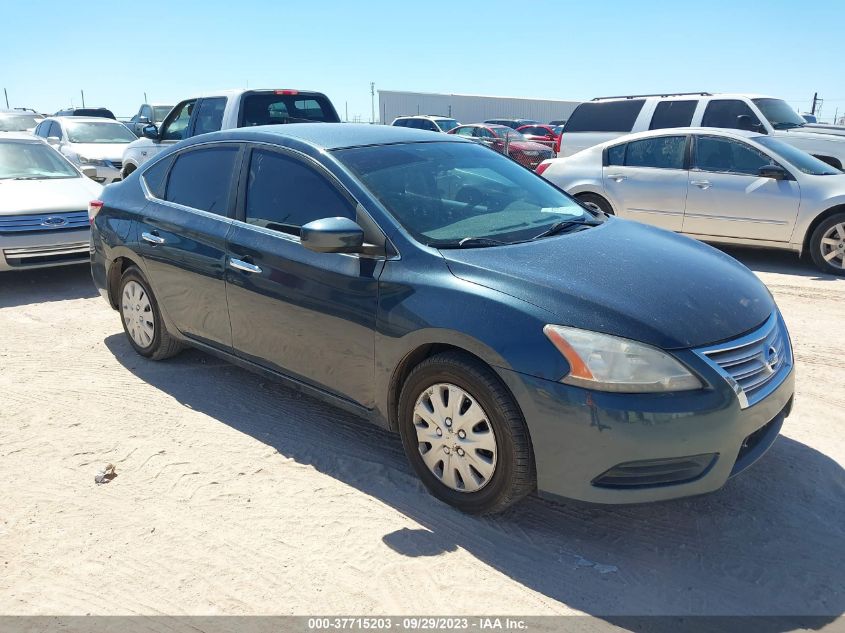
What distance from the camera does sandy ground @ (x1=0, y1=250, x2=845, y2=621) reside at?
2691 mm

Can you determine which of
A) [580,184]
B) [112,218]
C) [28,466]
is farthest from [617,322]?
[580,184]

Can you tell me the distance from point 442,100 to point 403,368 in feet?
144

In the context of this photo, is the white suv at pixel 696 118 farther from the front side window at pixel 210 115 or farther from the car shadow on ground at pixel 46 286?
the car shadow on ground at pixel 46 286

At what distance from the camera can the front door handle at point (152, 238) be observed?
4651 mm

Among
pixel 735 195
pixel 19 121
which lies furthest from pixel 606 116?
pixel 19 121

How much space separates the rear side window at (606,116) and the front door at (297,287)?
8.08 m

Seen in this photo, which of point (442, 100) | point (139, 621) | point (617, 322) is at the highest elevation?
point (442, 100)

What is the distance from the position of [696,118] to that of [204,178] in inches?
319

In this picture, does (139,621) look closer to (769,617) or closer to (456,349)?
(456,349)

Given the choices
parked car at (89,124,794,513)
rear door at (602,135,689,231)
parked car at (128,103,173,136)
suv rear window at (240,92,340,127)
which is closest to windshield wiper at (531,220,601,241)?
parked car at (89,124,794,513)

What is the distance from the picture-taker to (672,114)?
1041 centimetres

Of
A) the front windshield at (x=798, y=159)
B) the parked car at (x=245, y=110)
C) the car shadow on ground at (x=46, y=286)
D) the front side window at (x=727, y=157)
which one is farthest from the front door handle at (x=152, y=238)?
the front windshield at (x=798, y=159)

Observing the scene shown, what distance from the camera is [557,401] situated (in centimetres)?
273

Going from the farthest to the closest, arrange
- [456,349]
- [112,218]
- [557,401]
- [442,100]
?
[442,100], [112,218], [456,349], [557,401]
